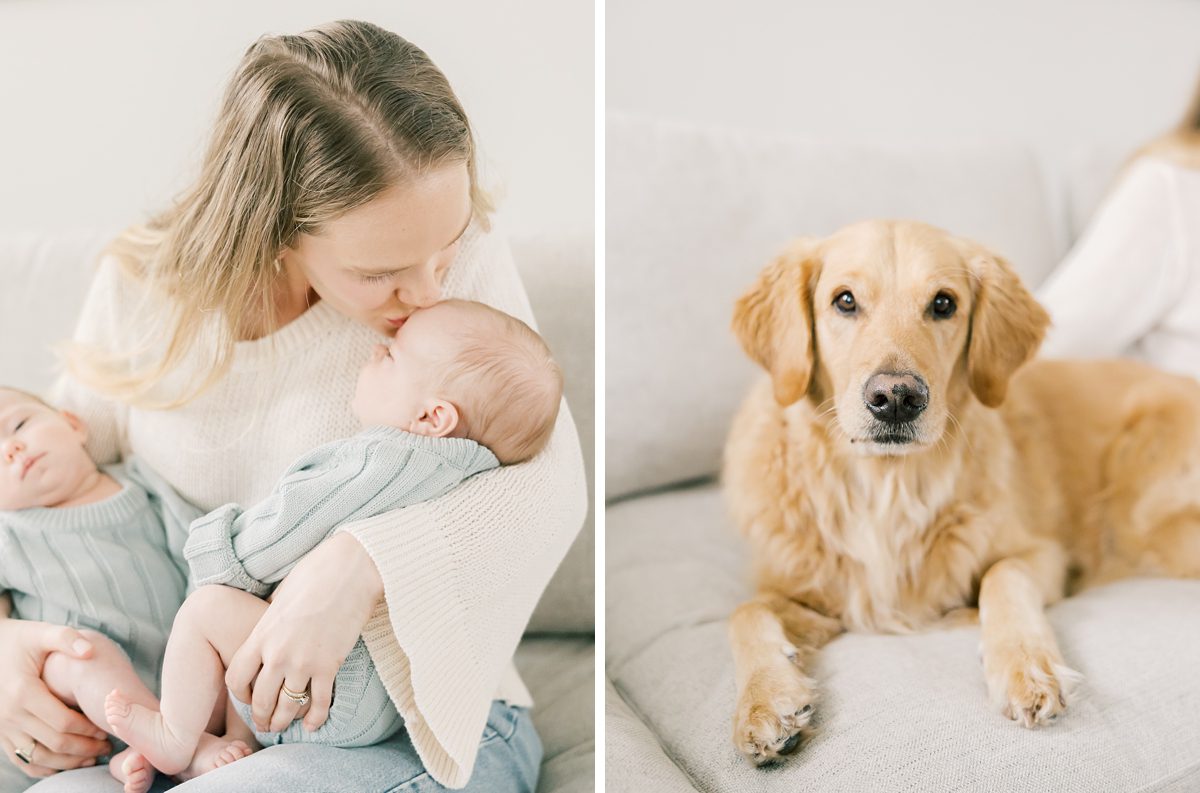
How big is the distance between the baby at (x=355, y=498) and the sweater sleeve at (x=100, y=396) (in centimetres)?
30

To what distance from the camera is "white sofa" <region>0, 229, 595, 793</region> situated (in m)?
1.28

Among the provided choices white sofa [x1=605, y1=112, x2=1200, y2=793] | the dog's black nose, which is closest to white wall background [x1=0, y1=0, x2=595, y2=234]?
the dog's black nose

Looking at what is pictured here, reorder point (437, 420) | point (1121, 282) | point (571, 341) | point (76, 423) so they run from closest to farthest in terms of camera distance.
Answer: point (437, 420) < point (76, 423) < point (571, 341) < point (1121, 282)

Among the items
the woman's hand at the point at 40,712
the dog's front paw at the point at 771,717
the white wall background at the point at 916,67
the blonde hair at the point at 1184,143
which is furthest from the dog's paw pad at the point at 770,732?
the blonde hair at the point at 1184,143

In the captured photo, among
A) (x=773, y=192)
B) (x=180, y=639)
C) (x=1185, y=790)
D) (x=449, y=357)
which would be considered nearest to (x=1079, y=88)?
(x=773, y=192)

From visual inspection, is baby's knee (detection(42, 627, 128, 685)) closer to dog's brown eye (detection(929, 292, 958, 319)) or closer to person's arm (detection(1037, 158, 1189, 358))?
dog's brown eye (detection(929, 292, 958, 319))

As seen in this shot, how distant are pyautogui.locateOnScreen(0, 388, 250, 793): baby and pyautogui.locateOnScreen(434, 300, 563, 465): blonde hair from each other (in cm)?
37

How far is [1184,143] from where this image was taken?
2074 mm

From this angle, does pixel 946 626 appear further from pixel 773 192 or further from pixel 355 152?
pixel 355 152

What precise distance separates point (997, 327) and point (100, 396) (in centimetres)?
121

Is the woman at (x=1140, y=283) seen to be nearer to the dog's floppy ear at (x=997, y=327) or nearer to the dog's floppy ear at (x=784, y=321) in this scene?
the dog's floppy ear at (x=997, y=327)

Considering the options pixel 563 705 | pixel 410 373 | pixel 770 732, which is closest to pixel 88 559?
pixel 410 373

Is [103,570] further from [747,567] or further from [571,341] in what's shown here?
[747,567]

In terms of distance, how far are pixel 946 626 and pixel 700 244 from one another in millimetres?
812
